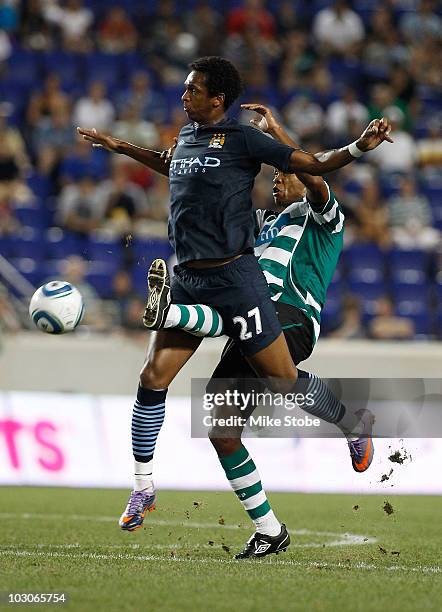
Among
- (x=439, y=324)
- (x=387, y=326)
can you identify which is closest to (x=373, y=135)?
(x=387, y=326)

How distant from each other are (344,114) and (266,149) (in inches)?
393

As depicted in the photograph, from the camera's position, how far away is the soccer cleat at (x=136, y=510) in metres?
6.33

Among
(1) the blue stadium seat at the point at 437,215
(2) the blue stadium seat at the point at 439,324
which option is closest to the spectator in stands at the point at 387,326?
(2) the blue stadium seat at the point at 439,324

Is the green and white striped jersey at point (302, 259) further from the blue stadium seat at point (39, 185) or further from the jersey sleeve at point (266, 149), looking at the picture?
the blue stadium seat at point (39, 185)

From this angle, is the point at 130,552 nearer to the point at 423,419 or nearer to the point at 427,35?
the point at 423,419

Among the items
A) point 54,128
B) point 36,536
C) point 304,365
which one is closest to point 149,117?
point 54,128

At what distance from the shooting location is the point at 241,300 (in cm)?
639

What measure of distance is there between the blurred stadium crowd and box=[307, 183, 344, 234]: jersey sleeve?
18.3ft

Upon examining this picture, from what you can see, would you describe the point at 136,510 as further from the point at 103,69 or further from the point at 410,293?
the point at 103,69

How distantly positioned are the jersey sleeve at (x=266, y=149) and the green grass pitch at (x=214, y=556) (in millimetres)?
2124

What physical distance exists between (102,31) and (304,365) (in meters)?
6.66

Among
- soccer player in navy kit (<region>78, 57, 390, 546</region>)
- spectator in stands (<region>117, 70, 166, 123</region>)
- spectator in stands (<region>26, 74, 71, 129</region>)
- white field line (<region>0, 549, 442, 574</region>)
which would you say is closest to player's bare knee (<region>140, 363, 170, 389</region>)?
soccer player in navy kit (<region>78, 57, 390, 546</region>)

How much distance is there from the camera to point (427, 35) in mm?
17922

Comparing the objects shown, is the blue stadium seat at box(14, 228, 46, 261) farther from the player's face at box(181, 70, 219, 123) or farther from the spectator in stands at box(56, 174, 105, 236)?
the player's face at box(181, 70, 219, 123)
